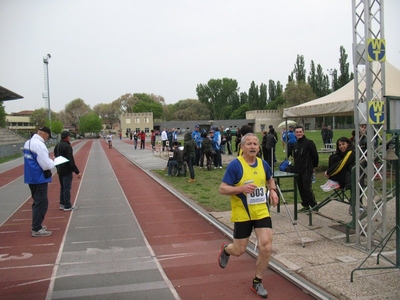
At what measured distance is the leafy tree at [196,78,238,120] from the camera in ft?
397

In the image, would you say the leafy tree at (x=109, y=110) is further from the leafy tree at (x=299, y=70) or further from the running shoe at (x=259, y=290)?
the running shoe at (x=259, y=290)

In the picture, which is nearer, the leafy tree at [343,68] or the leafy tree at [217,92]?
the leafy tree at [343,68]

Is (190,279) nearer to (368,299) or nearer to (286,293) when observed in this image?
(286,293)

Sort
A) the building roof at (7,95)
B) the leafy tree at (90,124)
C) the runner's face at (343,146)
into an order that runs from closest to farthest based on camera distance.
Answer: the runner's face at (343,146) < the building roof at (7,95) < the leafy tree at (90,124)

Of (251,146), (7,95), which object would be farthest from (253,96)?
(251,146)

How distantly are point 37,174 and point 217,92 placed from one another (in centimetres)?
11715

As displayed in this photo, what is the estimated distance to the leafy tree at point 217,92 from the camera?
121 m

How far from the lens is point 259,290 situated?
4.25 metres

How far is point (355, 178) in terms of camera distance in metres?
6.20

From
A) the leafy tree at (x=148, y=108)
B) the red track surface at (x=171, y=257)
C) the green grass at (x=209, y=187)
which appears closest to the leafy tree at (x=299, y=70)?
the leafy tree at (x=148, y=108)

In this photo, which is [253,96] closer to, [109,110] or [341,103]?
[109,110]

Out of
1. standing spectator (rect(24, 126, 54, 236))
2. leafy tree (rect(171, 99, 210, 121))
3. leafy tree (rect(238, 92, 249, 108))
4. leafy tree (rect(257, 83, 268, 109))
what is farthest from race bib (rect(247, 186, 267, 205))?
leafy tree (rect(171, 99, 210, 121))

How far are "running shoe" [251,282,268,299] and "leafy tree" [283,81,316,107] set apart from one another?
72.7 meters

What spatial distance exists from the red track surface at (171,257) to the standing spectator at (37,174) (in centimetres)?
37
